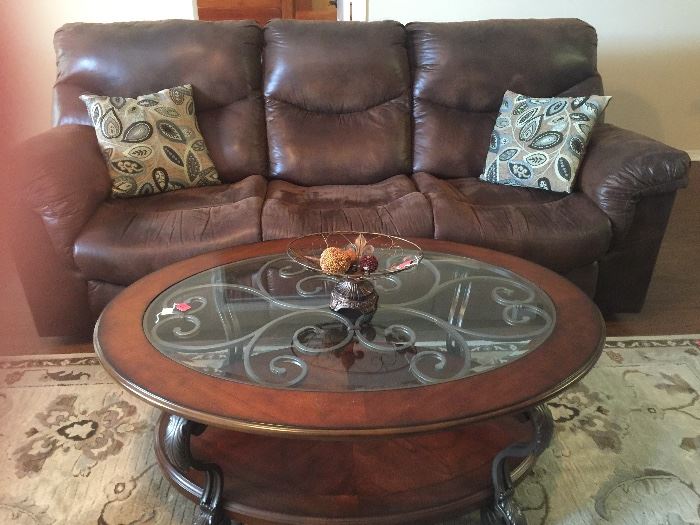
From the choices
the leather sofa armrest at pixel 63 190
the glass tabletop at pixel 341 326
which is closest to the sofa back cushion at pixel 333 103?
the leather sofa armrest at pixel 63 190

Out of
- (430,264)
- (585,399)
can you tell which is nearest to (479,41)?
(430,264)

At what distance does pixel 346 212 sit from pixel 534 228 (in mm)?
626

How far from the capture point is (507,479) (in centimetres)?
114

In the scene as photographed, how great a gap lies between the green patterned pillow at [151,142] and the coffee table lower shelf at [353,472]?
1098mm

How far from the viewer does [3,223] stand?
0.28 m

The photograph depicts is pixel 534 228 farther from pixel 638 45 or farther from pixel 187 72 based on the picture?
pixel 638 45

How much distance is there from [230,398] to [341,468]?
0.35 m

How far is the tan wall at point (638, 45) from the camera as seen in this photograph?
3062 millimetres

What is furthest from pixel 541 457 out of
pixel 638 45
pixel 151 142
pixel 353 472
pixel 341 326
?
pixel 638 45

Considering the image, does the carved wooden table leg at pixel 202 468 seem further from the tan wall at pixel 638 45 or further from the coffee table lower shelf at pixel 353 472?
the tan wall at pixel 638 45

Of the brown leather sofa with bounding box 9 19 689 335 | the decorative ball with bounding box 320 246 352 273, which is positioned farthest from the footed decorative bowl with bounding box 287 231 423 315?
the brown leather sofa with bounding box 9 19 689 335

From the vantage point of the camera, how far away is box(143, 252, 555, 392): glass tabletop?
1099 mm

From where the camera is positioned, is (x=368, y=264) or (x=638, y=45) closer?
(x=368, y=264)

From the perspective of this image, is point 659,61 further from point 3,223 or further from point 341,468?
point 3,223
